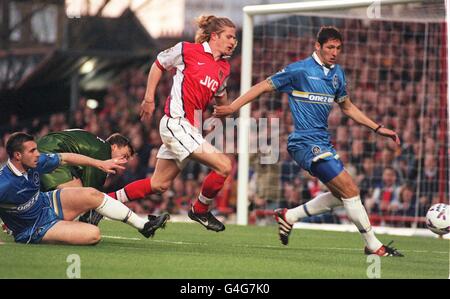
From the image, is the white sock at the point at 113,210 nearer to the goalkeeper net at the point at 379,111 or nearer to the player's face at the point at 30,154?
the player's face at the point at 30,154

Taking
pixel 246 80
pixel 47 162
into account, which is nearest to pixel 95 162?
pixel 47 162

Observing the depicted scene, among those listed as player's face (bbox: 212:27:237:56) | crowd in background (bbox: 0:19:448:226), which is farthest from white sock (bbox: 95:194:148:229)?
crowd in background (bbox: 0:19:448:226)

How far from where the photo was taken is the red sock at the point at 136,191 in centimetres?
1027

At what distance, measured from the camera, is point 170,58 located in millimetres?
9586

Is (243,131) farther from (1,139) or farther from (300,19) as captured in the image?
(1,139)

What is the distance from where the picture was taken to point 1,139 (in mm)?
21312

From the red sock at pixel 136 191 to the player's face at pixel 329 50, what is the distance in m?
2.08

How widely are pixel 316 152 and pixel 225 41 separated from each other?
4.34 feet

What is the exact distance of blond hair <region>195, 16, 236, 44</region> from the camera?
385 inches

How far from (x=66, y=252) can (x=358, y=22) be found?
11.5 m

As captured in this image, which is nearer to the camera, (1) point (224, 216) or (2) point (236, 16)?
(1) point (224, 216)

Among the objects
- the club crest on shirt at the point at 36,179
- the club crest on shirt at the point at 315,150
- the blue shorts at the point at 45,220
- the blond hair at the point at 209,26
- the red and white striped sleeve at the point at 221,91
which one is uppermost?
the blond hair at the point at 209,26

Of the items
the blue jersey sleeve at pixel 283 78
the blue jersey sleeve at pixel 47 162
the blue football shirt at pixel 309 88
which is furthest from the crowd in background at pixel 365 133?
the blue jersey sleeve at pixel 47 162

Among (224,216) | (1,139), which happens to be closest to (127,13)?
(1,139)
